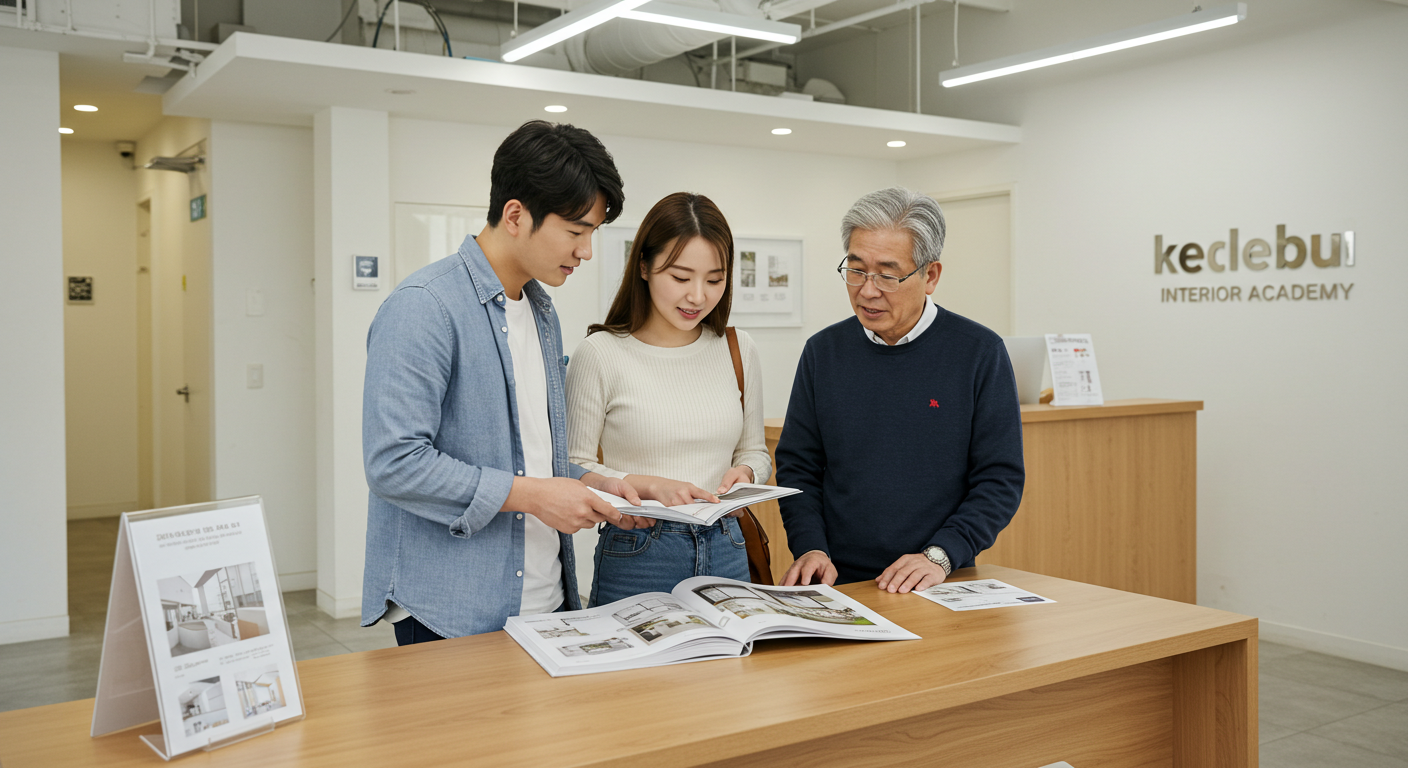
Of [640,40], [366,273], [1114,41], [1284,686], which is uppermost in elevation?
[640,40]

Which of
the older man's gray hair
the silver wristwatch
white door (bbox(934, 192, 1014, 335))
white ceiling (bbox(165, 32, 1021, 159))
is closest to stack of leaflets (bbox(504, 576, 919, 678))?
the silver wristwatch

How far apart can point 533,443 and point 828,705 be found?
728mm

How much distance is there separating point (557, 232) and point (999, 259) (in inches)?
217

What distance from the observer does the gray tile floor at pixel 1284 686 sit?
Answer: 3.62 m

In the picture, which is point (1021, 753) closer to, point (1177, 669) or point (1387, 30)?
point (1177, 669)

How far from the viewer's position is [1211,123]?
17.6 ft

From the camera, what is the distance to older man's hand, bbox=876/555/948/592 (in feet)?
6.56

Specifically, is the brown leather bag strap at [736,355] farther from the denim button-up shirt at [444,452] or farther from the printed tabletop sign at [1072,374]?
the printed tabletop sign at [1072,374]

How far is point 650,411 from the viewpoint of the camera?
2.11 m

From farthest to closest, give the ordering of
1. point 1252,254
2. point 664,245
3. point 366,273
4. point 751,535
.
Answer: point 366,273, point 1252,254, point 751,535, point 664,245

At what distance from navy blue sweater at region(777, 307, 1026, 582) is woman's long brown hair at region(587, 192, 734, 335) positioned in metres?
0.37

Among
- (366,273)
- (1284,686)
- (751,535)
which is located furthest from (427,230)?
(1284,686)

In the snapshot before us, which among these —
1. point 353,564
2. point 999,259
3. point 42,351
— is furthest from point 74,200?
point 999,259

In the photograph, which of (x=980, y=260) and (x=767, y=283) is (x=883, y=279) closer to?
(x=767, y=283)
